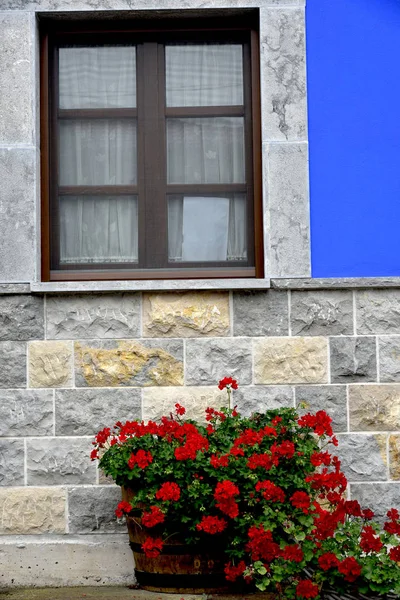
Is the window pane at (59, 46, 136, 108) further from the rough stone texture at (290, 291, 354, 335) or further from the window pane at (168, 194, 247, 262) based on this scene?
the rough stone texture at (290, 291, 354, 335)

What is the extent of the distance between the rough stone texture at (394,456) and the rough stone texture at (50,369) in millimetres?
1852

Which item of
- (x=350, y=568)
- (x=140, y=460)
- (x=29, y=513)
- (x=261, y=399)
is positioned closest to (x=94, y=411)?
(x=29, y=513)

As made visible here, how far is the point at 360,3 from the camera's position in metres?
5.38

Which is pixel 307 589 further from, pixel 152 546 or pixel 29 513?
pixel 29 513

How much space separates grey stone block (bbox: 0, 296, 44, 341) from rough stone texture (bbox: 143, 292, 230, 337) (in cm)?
61

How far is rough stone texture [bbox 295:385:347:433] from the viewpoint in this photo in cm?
515

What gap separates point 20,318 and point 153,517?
1514mm

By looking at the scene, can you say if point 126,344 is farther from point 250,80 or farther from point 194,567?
point 250,80

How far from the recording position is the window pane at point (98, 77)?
18.3ft

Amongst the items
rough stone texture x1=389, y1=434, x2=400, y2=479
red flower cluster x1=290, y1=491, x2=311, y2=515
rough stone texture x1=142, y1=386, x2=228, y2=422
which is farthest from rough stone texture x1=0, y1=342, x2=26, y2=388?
rough stone texture x1=389, y1=434, x2=400, y2=479

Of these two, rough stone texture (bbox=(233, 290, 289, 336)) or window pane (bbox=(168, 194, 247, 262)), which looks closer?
rough stone texture (bbox=(233, 290, 289, 336))

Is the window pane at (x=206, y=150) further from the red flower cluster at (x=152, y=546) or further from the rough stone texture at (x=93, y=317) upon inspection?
the red flower cluster at (x=152, y=546)

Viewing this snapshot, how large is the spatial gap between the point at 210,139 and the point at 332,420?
6.08 ft

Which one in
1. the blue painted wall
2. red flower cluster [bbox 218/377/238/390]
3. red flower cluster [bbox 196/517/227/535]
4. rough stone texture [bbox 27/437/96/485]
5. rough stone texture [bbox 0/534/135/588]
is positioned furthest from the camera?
the blue painted wall
